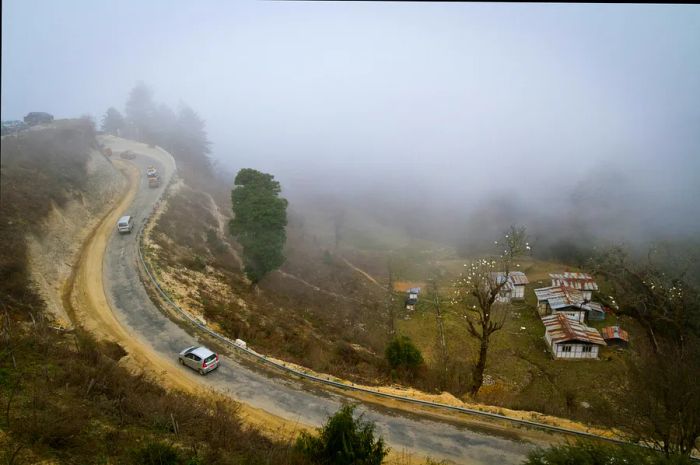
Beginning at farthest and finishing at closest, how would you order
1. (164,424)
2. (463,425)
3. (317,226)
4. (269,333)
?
1. (317,226)
2. (269,333)
3. (463,425)
4. (164,424)

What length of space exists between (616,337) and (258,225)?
34798mm

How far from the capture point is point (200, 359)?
21.8 metres

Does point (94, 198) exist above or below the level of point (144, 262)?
above

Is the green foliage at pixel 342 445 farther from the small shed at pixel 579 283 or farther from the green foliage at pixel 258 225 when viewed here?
the small shed at pixel 579 283

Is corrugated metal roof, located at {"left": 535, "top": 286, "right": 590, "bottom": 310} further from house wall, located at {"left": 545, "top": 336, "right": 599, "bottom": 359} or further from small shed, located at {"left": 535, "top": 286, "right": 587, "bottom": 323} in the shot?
house wall, located at {"left": 545, "top": 336, "right": 599, "bottom": 359}

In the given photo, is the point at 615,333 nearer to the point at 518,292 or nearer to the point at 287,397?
the point at 518,292

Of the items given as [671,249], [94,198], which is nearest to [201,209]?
[94,198]

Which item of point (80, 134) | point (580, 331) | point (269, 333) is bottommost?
point (269, 333)

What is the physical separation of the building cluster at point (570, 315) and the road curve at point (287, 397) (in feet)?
49.8

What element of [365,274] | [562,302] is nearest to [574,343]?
[562,302]

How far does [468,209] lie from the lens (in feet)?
342

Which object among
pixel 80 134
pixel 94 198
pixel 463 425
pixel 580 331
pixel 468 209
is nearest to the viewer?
pixel 463 425

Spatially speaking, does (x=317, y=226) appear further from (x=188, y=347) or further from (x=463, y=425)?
(x=463, y=425)

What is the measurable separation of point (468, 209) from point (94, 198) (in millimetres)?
80376
